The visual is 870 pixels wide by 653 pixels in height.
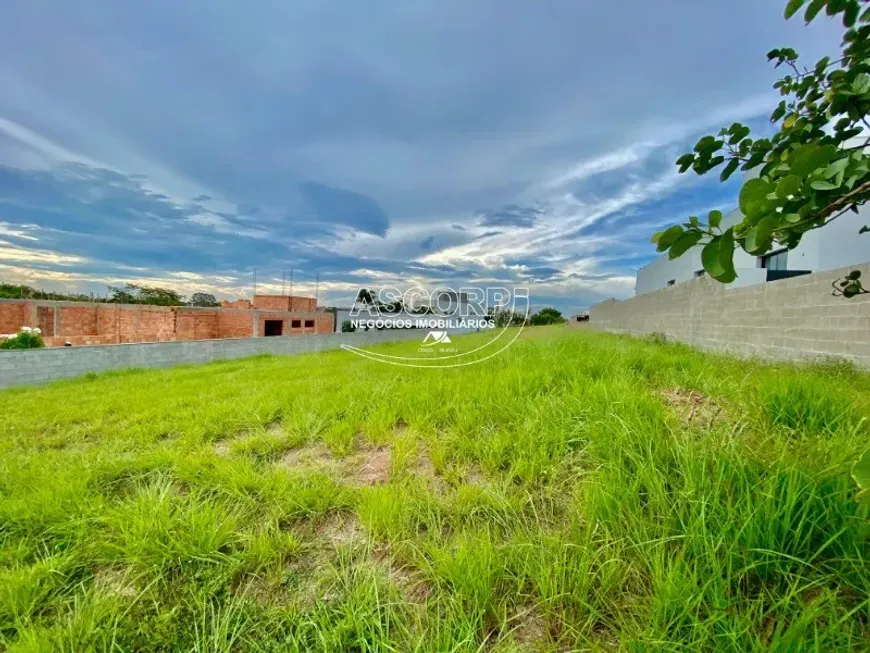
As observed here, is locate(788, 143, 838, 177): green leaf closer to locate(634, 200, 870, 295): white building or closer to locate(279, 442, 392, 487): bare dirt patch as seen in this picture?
locate(279, 442, 392, 487): bare dirt patch

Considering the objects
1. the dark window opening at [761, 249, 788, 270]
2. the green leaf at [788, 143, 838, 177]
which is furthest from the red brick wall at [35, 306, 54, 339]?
the dark window opening at [761, 249, 788, 270]

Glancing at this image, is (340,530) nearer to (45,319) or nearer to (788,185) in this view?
(788,185)

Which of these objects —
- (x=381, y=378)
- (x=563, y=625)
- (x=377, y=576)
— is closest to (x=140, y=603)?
(x=377, y=576)

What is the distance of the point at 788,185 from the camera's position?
1.86 feet

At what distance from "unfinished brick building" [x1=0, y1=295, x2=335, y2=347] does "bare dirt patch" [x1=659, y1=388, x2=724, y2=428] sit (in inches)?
618

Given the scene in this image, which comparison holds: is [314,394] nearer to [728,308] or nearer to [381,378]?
[381,378]

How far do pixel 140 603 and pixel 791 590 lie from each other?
74.2 inches

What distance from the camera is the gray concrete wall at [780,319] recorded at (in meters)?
3.55

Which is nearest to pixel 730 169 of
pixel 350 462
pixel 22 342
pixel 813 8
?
pixel 813 8

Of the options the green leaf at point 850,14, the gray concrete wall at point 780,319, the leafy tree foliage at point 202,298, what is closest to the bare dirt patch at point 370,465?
the green leaf at point 850,14

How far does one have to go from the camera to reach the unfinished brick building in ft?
38.9

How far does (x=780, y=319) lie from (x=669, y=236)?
542cm

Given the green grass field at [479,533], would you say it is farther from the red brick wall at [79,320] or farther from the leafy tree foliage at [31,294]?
the leafy tree foliage at [31,294]

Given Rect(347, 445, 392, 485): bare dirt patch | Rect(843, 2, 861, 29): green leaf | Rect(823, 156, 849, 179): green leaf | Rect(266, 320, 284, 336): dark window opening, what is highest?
Rect(843, 2, 861, 29): green leaf
